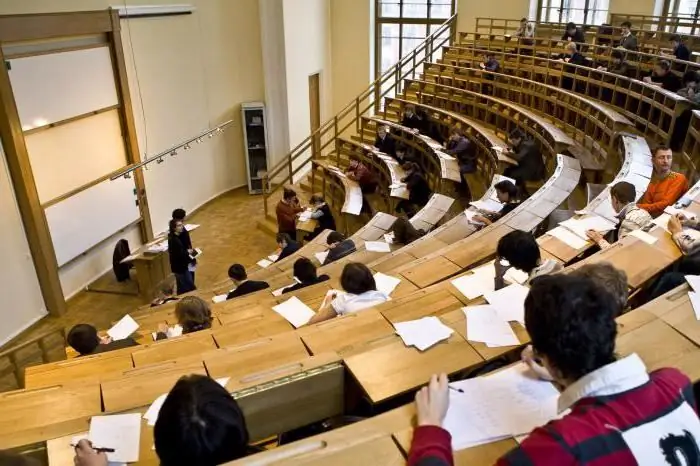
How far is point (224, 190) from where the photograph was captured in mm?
11312

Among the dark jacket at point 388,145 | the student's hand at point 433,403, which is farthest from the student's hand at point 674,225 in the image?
the dark jacket at point 388,145

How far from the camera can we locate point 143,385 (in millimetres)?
2287

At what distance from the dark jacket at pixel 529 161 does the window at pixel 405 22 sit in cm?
721

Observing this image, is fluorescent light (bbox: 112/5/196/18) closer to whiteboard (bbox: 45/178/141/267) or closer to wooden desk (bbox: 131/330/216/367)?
whiteboard (bbox: 45/178/141/267)

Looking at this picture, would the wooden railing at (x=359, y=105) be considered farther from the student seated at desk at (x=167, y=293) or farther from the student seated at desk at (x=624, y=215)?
the student seated at desk at (x=624, y=215)

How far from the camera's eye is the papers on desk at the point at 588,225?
3.67 meters

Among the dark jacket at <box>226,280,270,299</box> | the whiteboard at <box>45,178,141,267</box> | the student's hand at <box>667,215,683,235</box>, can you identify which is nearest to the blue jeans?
the whiteboard at <box>45,178,141,267</box>

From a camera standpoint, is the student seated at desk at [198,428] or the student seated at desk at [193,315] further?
the student seated at desk at [193,315]

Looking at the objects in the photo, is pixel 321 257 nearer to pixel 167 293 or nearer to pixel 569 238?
pixel 167 293

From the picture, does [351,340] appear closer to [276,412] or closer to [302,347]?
[302,347]

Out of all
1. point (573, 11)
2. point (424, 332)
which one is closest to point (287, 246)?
point (424, 332)

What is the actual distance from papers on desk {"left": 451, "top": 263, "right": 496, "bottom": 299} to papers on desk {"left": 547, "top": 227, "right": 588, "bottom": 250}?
27.0 inches

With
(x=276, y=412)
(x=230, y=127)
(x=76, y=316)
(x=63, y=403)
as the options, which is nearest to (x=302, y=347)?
(x=276, y=412)

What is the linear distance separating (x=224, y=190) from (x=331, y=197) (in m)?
2.74
